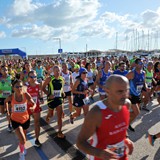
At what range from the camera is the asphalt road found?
16.4 ft

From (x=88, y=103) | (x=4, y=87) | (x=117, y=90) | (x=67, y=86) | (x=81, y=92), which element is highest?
(x=117, y=90)

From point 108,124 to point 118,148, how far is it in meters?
0.36

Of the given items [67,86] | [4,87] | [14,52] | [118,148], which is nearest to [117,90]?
[118,148]

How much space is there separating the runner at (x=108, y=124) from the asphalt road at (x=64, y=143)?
2549 mm

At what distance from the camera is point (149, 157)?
4.79 m

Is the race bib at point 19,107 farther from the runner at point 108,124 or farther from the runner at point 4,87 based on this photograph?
the runner at point 108,124

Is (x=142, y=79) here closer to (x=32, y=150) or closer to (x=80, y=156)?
(x=80, y=156)

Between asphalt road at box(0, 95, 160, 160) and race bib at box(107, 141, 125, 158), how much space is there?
238 centimetres

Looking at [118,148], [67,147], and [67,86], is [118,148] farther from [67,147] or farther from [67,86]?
[67,86]

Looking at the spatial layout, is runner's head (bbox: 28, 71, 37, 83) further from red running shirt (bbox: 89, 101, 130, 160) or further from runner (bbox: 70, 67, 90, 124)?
red running shirt (bbox: 89, 101, 130, 160)

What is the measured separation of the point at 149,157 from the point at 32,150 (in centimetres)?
254

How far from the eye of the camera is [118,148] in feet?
8.29

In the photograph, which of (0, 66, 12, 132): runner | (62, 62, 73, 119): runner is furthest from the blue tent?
(0, 66, 12, 132): runner

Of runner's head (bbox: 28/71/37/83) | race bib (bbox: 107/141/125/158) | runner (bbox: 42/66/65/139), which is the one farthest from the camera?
runner (bbox: 42/66/65/139)
